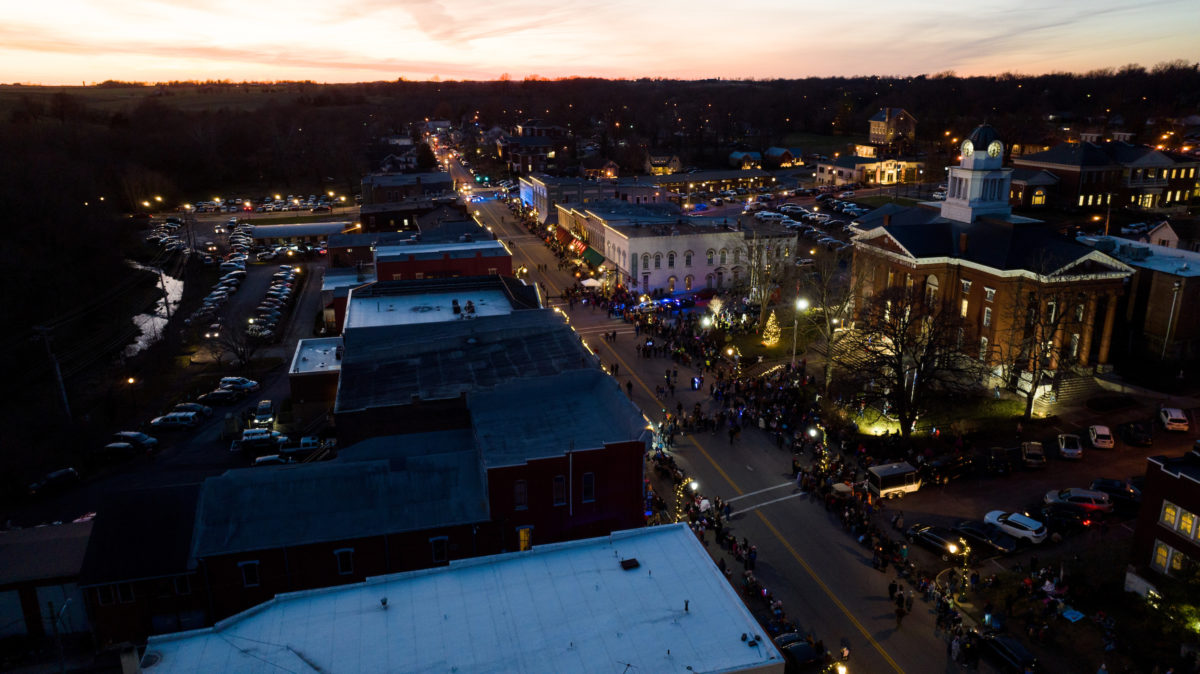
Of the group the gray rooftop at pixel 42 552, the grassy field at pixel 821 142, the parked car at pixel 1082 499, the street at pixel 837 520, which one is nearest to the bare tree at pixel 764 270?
the street at pixel 837 520

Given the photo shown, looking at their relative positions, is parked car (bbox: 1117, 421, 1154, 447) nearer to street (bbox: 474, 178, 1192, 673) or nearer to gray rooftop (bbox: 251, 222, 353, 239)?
street (bbox: 474, 178, 1192, 673)

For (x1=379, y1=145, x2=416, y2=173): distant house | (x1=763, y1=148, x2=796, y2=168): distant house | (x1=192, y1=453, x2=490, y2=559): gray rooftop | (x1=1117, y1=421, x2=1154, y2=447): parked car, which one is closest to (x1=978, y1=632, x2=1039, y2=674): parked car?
(x1=192, y1=453, x2=490, y2=559): gray rooftop

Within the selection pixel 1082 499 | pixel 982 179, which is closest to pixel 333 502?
pixel 1082 499

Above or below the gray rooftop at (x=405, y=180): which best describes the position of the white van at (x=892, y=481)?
below

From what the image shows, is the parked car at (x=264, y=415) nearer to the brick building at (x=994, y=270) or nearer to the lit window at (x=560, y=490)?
the lit window at (x=560, y=490)

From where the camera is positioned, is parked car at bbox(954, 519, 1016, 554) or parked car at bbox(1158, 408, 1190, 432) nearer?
parked car at bbox(954, 519, 1016, 554)
